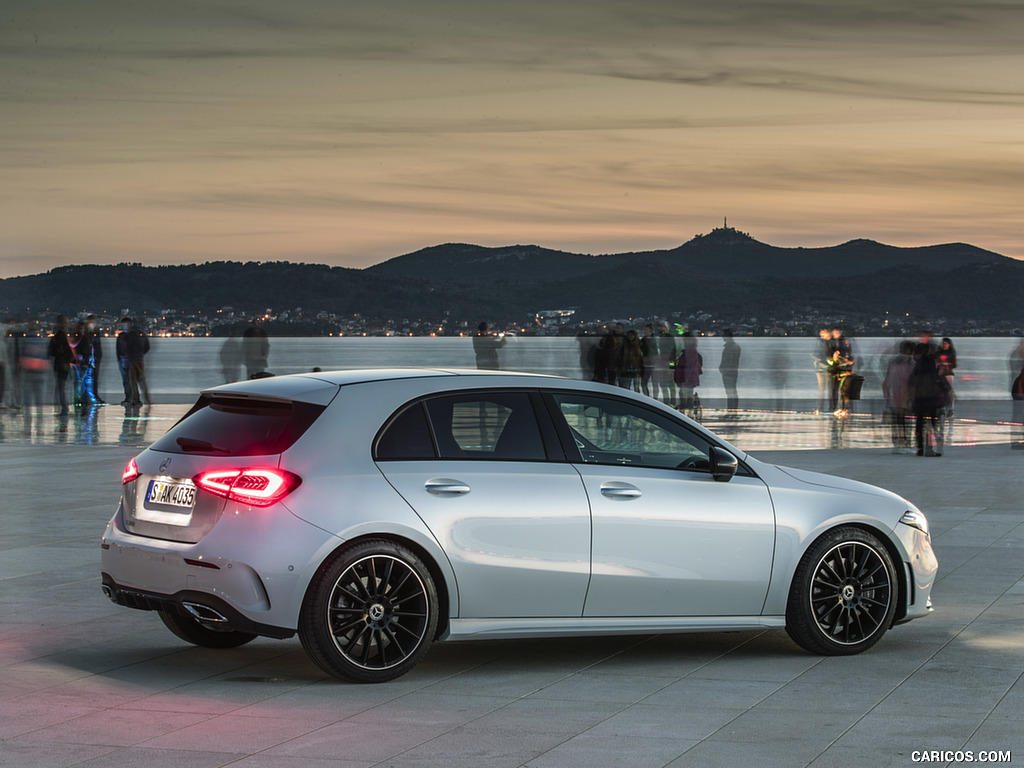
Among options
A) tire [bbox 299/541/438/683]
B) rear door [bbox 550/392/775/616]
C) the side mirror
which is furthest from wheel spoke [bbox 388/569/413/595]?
the side mirror

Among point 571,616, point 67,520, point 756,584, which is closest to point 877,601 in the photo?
point 756,584

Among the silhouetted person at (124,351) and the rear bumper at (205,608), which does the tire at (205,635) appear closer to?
the rear bumper at (205,608)

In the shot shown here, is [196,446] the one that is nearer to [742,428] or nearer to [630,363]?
A: [742,428]

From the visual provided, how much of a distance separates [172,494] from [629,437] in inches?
87.4

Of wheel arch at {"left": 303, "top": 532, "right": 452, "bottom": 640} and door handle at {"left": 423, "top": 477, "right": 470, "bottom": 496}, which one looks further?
door handle at {"left": 423, "top": 477, "right": 470, "bottom": 496}

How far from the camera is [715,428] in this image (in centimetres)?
2830

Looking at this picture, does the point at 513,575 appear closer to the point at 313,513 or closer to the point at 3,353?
the point at 313,513

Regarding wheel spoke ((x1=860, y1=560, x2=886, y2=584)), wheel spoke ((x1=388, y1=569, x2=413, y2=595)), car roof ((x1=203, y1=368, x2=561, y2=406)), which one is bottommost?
wheel spoke ((x1=860, y1=560, x2=886, y2=584))

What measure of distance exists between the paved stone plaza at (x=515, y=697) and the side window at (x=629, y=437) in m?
0.99

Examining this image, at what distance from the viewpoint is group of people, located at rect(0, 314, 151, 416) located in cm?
3069

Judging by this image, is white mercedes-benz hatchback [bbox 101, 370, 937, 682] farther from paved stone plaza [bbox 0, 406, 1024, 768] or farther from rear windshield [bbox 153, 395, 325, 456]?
paved stone plaza [bbox 0, 406, 1024, 768]

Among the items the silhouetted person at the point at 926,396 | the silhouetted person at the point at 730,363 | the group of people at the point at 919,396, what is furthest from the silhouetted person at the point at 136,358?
the silhouetted person at the point at 926,396

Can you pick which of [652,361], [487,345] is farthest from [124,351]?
[652,361]

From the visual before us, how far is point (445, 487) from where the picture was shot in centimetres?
702
